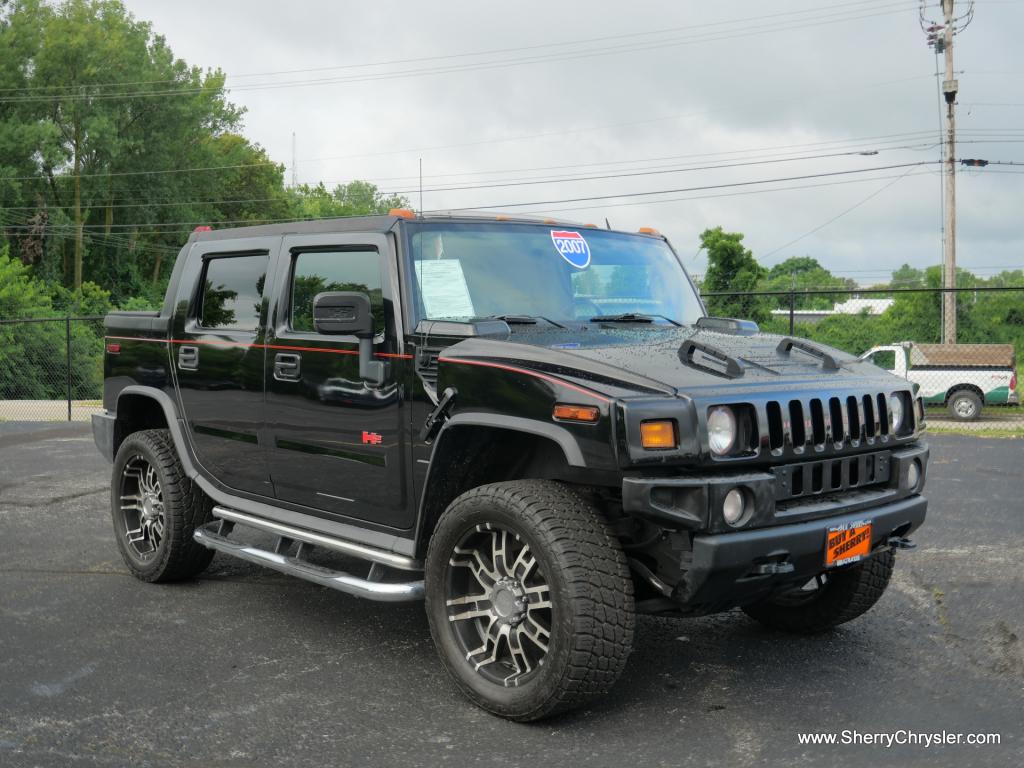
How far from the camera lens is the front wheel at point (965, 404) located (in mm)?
22891

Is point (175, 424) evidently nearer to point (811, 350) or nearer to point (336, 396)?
point (336, 396)

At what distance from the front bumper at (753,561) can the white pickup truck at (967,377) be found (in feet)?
66.0

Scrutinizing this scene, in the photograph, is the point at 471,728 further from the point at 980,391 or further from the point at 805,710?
the point at 980,391

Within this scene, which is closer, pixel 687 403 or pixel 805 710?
pixel 687 403

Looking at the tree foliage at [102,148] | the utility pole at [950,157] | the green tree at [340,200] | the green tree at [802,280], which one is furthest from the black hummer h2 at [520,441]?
the green tree at [340,200]

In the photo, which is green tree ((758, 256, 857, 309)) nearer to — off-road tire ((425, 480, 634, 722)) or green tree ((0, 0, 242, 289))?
off-road tire ((425, 480, 634, 722))

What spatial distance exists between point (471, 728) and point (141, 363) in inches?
135

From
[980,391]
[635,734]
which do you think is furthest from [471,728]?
[980,391]

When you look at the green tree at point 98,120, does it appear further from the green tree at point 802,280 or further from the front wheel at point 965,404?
the front wheel at point 965,404

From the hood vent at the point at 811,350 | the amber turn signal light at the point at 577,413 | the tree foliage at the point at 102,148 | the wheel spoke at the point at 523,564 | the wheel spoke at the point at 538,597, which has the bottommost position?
Answer: the wheel spoke at the point at 538,597

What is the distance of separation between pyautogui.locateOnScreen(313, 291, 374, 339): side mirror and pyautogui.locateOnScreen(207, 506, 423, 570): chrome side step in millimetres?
991

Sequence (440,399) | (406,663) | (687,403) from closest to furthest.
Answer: (687,403), (440,399), (406,663)

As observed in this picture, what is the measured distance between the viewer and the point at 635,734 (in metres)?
3.84

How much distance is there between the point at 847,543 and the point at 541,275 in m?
1.88
